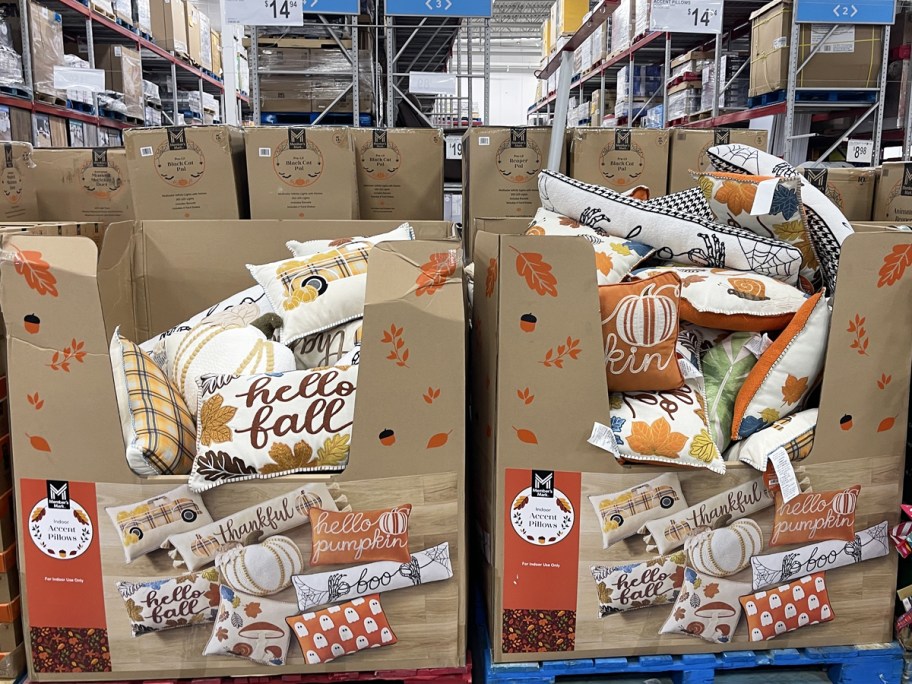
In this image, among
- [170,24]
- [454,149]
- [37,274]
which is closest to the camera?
[37,274]

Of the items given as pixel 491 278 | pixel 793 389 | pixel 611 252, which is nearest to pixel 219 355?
pixel 491 278

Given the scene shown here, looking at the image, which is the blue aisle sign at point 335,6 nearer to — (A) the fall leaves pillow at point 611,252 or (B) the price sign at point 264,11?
(B) the price sign at point 264,11

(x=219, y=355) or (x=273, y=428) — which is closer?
(x=273, y=428)

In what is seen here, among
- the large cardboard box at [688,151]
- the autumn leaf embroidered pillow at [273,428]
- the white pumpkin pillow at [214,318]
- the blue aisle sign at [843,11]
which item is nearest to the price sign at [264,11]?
the large cardboard box at [688,151]

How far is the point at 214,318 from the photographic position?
5.19 ft

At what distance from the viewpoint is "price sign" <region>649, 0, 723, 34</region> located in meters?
3.42

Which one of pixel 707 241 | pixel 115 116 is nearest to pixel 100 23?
pixel 115 116

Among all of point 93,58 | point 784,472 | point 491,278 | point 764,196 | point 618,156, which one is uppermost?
point 93,58

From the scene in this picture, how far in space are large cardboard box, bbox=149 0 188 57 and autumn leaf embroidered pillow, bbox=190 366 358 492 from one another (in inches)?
244

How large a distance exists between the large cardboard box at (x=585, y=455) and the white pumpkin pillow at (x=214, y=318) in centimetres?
60

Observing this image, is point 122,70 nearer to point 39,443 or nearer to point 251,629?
point 39,443

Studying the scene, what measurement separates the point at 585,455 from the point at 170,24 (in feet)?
22.3

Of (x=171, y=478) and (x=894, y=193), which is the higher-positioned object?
(x=894, y=193)

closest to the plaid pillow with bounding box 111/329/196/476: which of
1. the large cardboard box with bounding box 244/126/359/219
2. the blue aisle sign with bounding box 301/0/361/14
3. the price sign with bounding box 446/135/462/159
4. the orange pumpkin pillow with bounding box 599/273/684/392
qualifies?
the orange pumpkin pillow with bounding box 599/273/684/392
